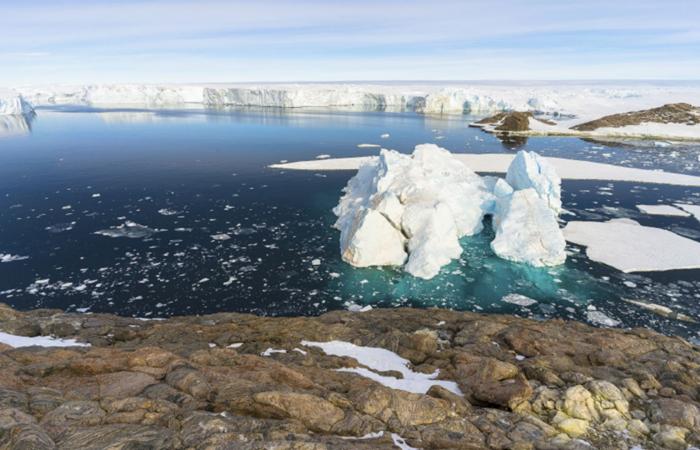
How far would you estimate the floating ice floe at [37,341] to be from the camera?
29.3 ft

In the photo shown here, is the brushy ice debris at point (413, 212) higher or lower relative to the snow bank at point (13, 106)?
lower

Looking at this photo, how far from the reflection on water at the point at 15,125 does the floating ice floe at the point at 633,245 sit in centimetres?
6274

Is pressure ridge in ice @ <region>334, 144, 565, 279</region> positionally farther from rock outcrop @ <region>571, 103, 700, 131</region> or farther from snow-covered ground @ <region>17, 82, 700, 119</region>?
snow-covered ground @ <region>17, 82, 700, 119</region>

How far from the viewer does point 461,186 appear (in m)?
21.5

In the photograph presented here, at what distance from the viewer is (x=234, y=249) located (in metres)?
18.1

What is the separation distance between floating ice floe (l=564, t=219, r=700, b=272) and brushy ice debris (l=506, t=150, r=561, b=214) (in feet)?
6.28

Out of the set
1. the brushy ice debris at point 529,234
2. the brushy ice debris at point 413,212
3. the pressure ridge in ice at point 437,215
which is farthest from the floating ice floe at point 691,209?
the brushy ice debris at point 413,212

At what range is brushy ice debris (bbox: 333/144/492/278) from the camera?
16.9 metres

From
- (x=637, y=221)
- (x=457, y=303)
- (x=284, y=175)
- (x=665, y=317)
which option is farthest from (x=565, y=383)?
(x=284, y=175)

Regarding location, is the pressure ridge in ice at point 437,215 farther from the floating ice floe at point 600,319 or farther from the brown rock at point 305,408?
the brown rock at point 305,408

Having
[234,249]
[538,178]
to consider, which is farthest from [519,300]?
[234,249]

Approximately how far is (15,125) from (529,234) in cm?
7248

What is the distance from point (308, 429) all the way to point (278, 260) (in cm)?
1176

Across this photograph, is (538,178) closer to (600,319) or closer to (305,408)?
(600,319)
